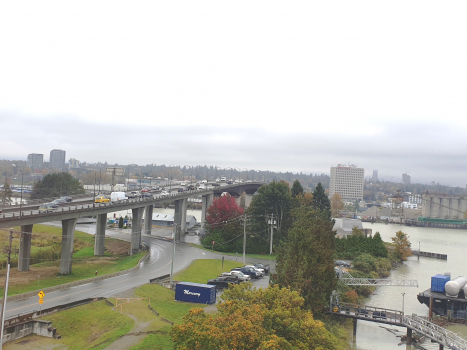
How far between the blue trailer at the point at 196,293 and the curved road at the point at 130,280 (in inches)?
227

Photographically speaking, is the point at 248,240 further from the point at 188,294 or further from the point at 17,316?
the point at 17,316

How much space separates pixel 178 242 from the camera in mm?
74062

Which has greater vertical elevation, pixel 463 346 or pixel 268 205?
pixel 268 205

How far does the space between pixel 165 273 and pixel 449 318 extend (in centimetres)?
3056

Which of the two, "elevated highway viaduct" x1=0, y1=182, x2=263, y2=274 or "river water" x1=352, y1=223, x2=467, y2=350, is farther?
"elevated highway viaduct" x1=0, y1=182, x2=263, y2=274

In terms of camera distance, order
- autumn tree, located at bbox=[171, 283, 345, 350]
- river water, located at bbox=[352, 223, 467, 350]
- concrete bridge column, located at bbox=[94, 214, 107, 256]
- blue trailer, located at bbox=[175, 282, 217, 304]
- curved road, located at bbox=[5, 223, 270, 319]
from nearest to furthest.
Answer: autumn tree, located at bbox=[171, 283, 345, 350] → curved road, located at bbox=[5, 223, 270, 319] → blue trailer, located at bbox=[175, 282, 217, 304] → river water, located at bbox=[352, 223, 467, 350] → concrete bridge column, located at bbox=[94, 214, 107, 256]

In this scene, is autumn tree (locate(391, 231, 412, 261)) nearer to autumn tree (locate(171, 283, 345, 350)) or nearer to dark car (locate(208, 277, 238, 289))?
dark car (locate(208, 277, 238, 289))

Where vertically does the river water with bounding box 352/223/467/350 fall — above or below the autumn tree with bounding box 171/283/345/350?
below

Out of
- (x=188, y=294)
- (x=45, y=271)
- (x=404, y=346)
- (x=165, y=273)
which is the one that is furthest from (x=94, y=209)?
(x=404, y=346)

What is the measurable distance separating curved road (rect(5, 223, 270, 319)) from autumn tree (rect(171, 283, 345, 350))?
16205 mm

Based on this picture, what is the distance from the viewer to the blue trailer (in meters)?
35.2

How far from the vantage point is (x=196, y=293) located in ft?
116

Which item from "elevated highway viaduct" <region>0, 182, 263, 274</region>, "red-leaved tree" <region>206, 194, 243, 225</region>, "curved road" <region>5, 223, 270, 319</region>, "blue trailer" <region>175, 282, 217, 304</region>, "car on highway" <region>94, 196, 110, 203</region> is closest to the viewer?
"curved road" <region>5, 223, 270, 319</region>

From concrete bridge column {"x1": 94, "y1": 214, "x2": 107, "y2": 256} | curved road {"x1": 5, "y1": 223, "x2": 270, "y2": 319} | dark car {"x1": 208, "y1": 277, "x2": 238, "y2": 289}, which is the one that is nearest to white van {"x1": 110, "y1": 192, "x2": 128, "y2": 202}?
concrete bridge column {"x1": 94, "y1": 214, "x2": 107, "y2": 256}
